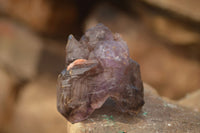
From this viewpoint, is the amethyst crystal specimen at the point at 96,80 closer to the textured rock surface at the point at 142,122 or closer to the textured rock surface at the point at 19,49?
the textured rock surface at the point at 142,122

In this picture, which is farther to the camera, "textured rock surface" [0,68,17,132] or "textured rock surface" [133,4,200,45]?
"textured rock surface" [0,68,17,132]

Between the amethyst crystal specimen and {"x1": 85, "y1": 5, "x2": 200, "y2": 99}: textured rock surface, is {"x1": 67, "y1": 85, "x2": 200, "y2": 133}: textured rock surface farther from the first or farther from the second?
{"x1": 85, "y1": 5, "x2": 200, "y2": 99}: textured rock surface

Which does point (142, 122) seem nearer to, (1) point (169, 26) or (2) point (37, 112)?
(1) point (169, 26)

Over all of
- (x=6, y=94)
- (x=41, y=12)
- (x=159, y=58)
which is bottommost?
(x=6, y=94)

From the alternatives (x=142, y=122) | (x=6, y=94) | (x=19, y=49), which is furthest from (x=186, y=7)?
(x=6, y=94)

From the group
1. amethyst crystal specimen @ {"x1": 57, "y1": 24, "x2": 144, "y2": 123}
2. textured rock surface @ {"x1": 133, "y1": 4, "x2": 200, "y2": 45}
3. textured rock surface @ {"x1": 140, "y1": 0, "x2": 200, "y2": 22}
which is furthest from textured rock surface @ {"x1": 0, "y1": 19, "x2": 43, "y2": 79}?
amethyst crystal specimen @ {"x1": 57, "y1": 24, "x2": 144, "y2": 123}

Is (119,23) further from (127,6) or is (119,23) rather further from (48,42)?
(48,42)
